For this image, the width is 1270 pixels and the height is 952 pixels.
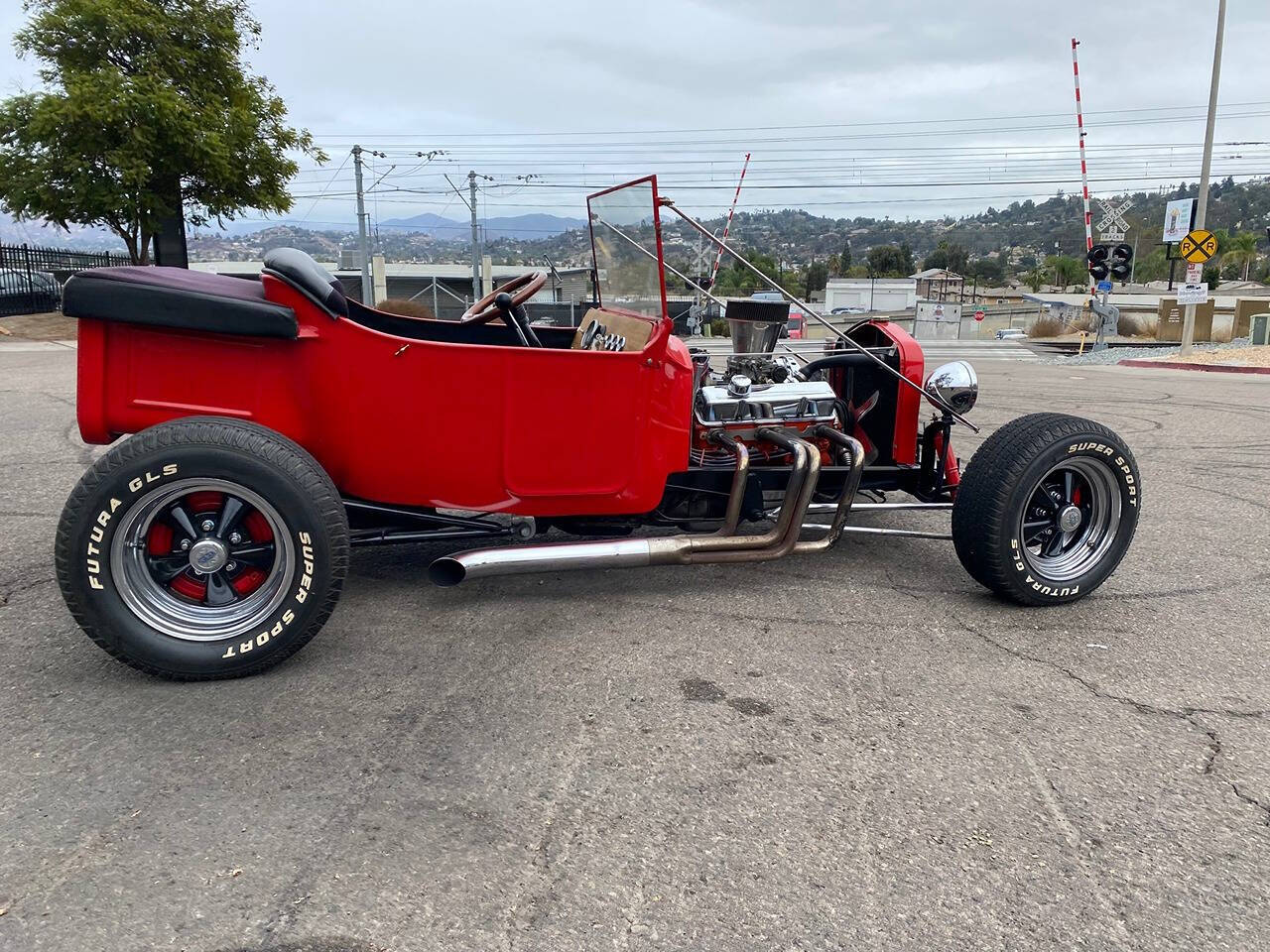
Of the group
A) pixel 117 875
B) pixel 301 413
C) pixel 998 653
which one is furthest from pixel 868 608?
pixel 117 875

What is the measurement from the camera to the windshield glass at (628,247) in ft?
12.1

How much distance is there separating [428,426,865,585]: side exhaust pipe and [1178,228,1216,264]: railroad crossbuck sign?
19.0 m

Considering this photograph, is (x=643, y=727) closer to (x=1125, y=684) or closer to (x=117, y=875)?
(x=117, y=875)

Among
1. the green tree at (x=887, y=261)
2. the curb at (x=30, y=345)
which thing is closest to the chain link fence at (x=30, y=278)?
the curb at (x=30, y=345)

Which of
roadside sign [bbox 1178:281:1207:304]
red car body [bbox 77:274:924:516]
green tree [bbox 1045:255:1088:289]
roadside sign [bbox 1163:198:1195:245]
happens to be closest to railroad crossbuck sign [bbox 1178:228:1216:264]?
roadside sign [bbox 1178:281:1207:304]

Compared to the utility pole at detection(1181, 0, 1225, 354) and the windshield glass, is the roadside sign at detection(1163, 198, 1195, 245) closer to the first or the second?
the utility pole at detection(1181, 0, 1225, 354)

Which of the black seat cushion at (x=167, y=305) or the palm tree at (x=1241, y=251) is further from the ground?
the palm tree at (x=1241, y=251)

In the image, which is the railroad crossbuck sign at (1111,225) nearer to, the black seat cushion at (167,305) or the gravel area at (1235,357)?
the gravel area at (1235,357)

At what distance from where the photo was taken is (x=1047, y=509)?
3887 mm

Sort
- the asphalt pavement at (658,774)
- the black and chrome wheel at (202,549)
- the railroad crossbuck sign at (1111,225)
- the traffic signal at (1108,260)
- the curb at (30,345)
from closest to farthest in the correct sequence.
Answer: the asphalt pavement at (658,774) < the black and chrome wheel at (202,549) < the curb at (30,345) < the traffic signal at (1108,260) < the railroad crossbuck sign at (1111,225)

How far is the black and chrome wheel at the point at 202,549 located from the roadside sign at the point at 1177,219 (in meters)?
26.2

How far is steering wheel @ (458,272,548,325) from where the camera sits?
3945mm

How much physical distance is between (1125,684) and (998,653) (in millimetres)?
427

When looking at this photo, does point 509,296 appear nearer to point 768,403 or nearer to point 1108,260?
point 768,403
